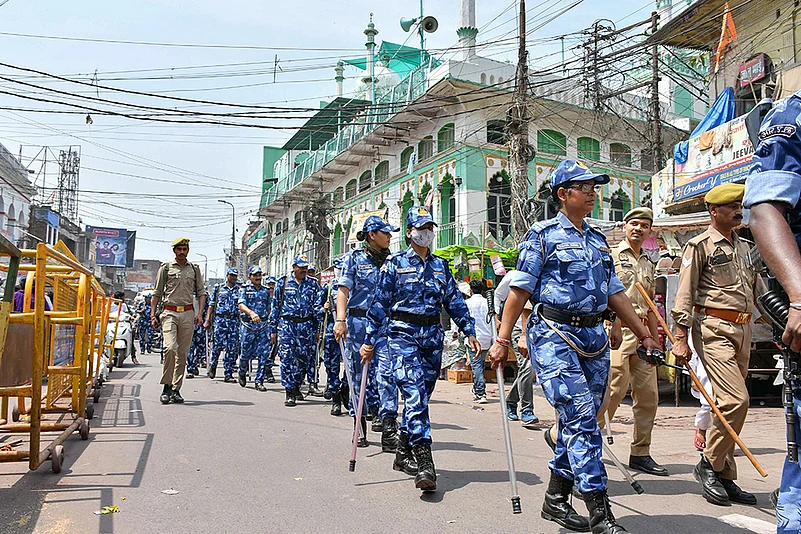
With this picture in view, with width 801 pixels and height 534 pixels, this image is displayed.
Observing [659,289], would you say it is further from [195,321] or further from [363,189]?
[363,189]

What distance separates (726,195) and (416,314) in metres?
2.46

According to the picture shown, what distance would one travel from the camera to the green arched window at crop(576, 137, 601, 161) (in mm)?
24672

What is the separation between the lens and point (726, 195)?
15.5 ft

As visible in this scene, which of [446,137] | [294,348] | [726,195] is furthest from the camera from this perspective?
[446,137]

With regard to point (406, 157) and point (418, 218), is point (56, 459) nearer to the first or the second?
point (418, 218)

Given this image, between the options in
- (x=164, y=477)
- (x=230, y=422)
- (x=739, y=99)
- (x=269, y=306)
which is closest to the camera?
(x=164, y=477)

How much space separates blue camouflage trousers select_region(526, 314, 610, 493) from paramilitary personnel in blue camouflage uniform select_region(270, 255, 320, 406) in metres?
5.83

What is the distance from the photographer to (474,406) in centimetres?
955

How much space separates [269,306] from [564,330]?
31.2 ft

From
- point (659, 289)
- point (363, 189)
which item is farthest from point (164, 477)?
point (363, 189)

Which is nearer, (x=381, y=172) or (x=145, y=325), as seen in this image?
(x=145, y=325)

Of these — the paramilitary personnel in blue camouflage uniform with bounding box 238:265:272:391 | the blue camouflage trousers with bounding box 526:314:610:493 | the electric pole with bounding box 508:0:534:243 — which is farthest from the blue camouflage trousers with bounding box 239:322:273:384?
the blue camouflage trousers with bounding box 526:314:610:493

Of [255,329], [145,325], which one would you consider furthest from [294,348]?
[145,325]

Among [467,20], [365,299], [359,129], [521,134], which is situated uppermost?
[467,20]
